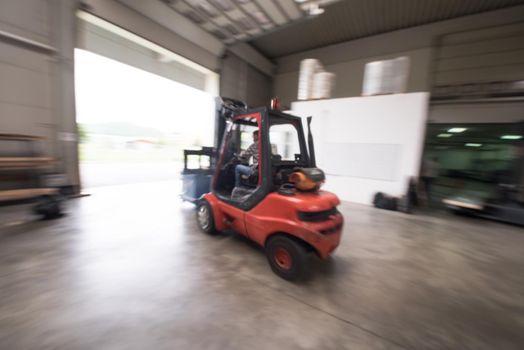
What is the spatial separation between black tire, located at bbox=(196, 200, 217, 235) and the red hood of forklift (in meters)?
1.37

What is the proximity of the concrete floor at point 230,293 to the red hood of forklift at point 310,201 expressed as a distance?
35.1 inches

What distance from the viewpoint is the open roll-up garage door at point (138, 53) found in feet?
17.6

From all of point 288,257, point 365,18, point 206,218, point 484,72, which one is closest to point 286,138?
point 206,218

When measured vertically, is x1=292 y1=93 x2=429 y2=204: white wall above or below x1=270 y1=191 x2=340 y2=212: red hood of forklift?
above

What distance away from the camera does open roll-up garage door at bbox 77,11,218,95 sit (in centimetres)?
536

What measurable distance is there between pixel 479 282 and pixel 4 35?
349 inches

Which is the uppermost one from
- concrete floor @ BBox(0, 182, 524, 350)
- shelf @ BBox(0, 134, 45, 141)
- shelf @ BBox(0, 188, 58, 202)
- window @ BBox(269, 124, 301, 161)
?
window @ BBox(269, 124, 301, 161)

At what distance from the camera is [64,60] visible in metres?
4.79

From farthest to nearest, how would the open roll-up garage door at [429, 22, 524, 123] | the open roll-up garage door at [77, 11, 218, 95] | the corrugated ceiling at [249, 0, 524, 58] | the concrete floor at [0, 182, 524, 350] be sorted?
the open roll-up garage door at [429, 22, 524, 123]
the corrugated ceiling at [249, 0, 524, 58]
the open roll-up garage door at [77, 11, 218, 95]
the concrete floor at [0, 182, 524, 350]

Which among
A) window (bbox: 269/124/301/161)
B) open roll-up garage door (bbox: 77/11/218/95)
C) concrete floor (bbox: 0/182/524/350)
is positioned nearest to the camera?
concrete floor (bbox: 0/182/524/350)

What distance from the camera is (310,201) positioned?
90.0 inches

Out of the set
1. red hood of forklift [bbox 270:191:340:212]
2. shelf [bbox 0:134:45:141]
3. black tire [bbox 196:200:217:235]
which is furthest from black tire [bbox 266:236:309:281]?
shelf [bbox 0:134:45:141]

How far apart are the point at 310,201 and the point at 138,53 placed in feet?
24.5

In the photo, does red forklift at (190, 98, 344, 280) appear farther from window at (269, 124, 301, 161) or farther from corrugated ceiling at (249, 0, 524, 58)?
corrugated ceiling at (249, 0, 524, 58)
